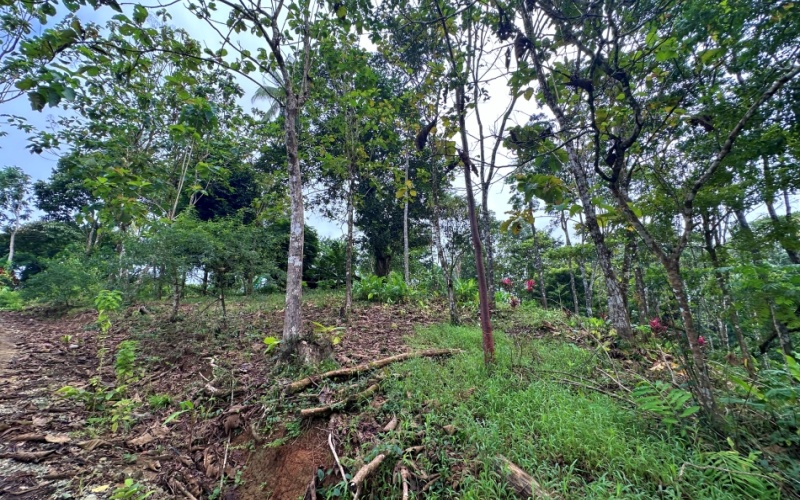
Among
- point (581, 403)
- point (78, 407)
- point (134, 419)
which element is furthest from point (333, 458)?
point (78, 407)

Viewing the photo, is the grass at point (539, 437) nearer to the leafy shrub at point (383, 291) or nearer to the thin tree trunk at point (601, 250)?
the thin tree trunk at point (601, 250)

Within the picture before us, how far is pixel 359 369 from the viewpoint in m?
3.54

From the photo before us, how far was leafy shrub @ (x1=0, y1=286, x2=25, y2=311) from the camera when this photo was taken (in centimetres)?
939

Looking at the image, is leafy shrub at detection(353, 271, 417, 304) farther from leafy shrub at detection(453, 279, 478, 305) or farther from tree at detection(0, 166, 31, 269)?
tree at detection(0, 166, 31, 269)

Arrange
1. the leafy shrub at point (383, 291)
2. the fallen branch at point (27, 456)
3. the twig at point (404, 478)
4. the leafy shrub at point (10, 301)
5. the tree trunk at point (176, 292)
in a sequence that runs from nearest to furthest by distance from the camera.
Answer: the twig at point (404, 478)
the fallen branch at point (27, 456)
the tree trunk at point (176, 292)
the leafy shrub at point (383, 291)
the leafy shrub at point (10, 301)

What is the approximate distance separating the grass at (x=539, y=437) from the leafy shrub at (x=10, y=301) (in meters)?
12.9

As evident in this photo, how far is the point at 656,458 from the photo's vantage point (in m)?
2.02

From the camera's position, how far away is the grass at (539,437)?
1872 mm

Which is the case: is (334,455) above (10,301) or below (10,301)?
below

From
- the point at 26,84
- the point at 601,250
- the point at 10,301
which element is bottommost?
the point at 10,301

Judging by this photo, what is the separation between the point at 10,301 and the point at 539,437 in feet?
49.3

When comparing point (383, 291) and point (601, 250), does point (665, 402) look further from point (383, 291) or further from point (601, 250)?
point (383, 291)

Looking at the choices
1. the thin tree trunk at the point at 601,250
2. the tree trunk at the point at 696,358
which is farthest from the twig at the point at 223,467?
the thin tree trunk at the point at 601,250

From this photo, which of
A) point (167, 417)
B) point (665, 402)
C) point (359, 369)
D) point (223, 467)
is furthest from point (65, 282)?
point (665, 402)
